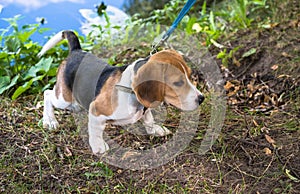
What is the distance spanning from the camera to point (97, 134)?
12.6 ft

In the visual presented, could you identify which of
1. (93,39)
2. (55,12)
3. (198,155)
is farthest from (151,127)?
(55,12)

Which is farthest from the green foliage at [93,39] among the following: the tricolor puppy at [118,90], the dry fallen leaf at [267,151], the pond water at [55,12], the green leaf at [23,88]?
the dry fallen leaf at [267,151]

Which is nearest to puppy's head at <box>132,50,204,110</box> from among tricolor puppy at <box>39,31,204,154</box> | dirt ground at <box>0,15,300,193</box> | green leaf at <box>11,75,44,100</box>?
tricolor puppy at <box>39,31,204,154</box>

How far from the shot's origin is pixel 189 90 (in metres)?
3.38

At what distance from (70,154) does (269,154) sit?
1.75 m

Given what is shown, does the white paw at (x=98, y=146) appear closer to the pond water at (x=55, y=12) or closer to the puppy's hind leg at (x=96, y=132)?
the puppy's hind leg at (x=96, y=132)

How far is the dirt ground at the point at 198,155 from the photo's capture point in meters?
3.52

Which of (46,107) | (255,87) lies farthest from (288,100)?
(46,107)

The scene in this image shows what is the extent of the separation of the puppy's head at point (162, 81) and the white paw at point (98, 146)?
75cm

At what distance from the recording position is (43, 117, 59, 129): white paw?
434 cm

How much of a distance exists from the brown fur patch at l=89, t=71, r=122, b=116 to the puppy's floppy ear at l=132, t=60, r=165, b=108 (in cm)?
33

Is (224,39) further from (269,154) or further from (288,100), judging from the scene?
(269,154)

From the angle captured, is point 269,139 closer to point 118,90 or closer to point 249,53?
point 118,90

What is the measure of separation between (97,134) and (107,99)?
0.39 meters
